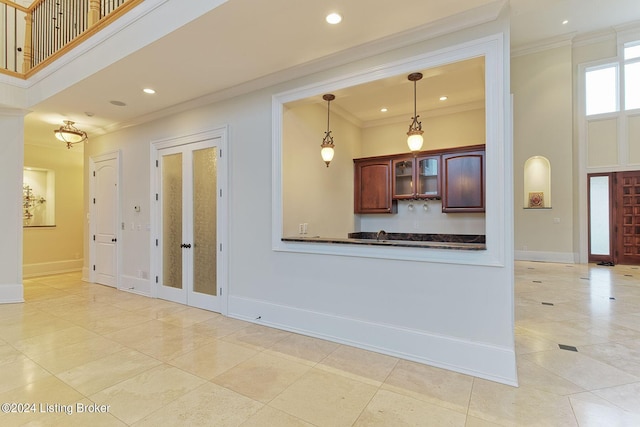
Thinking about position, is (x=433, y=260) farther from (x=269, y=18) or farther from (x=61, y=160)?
(x=61, y=160)

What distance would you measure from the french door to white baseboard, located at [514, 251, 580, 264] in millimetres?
7467

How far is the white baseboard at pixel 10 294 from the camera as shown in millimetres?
4551

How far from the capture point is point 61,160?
7.14 meters

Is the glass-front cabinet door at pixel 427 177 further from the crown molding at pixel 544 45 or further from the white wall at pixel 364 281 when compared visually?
the crown molding at pixel 544 45

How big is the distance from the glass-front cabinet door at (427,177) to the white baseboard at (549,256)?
166 inches

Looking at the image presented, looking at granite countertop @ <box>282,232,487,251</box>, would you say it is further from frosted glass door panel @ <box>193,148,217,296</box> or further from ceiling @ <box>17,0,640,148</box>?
ceiling @ <box>17,0,640,148</box>

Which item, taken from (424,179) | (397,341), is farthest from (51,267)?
(424,179)

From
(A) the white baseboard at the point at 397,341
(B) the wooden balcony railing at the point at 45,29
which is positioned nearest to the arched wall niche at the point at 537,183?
(A) the white baseboard at the point at 397,341

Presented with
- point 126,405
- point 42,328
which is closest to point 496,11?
point 126,405

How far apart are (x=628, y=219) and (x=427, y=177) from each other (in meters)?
5.90

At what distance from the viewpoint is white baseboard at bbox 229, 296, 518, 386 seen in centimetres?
235

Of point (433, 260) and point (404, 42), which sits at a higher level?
point (404, 42)

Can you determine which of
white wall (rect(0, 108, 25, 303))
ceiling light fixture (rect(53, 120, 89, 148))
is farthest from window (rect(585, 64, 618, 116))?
white wall (rect(0, 108, 25, 303))

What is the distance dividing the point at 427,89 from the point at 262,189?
2805mm
